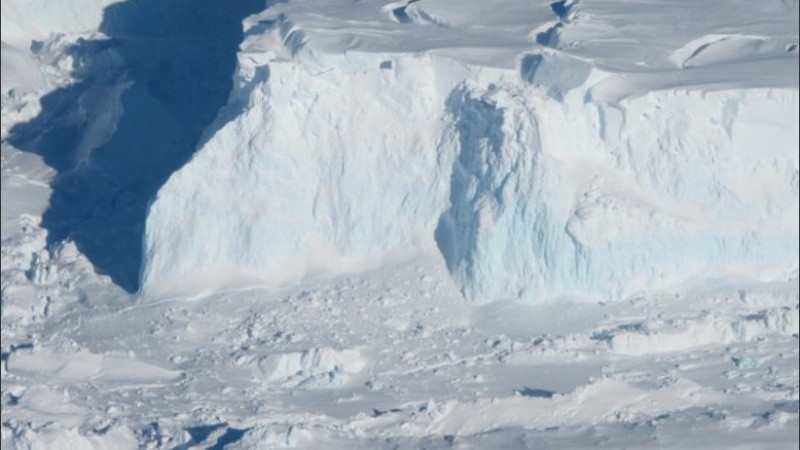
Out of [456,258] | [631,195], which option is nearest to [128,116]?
[456,258]

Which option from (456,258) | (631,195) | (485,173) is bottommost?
(456,258)

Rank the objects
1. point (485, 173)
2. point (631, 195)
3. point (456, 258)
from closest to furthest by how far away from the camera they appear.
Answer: point (631, 195)
point (485, 173)
point (456, 258)

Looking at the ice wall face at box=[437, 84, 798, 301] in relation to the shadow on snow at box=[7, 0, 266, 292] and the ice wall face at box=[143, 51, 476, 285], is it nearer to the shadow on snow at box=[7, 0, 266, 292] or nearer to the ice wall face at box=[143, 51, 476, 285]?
the ice wall face at box=[143, 51, 476, 285]

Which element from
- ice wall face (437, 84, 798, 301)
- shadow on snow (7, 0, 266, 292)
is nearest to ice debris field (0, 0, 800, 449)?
ice wall face (437, 84, 798, 301)

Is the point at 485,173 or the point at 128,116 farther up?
the point at 128,116

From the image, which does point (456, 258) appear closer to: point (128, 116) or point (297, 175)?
point (297, 175)

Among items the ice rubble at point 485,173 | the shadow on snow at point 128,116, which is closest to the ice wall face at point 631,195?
the ice rubble at point 485,173

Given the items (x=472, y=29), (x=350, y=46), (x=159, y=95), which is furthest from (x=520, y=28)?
(x=159, y=95)
